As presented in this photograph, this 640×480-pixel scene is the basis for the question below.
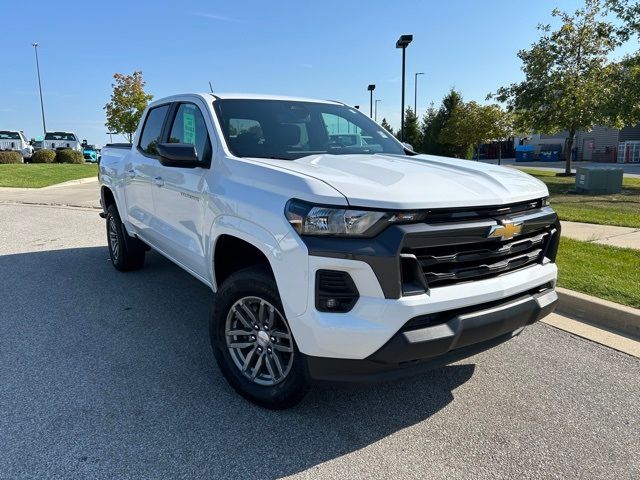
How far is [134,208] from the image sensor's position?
205 inches

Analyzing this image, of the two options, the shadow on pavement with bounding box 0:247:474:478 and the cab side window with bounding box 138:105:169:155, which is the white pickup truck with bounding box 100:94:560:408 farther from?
the cab side window with bounding box 138:105:169:155

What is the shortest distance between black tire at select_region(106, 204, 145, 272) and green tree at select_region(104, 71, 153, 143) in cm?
3223

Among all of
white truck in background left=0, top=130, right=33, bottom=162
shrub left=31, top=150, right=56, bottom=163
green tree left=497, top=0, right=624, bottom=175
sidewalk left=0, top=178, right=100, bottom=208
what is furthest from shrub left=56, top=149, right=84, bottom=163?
green tree left=497, top=0, right=624, bottom=175

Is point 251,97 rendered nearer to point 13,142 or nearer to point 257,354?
point 257,354

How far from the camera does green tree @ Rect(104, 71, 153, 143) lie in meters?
35.9

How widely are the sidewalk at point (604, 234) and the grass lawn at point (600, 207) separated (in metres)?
0.43

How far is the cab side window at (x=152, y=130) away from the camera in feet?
15.7

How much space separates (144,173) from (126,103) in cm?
3476

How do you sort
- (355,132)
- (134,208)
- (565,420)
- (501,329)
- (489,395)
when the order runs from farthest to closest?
(134,208) → (355,132) → (489,395) → (565,420) → (501,329)

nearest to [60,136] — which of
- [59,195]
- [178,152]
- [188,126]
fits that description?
[59,195]

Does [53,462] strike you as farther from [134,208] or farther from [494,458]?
[134,208]

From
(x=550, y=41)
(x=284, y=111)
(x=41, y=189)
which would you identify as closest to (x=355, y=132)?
(x=284, y=111)

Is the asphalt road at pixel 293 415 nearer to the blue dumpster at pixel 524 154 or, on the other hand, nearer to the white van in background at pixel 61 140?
the white van in background at pixel 61 140

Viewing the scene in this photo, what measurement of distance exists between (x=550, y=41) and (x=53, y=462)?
2355cm
